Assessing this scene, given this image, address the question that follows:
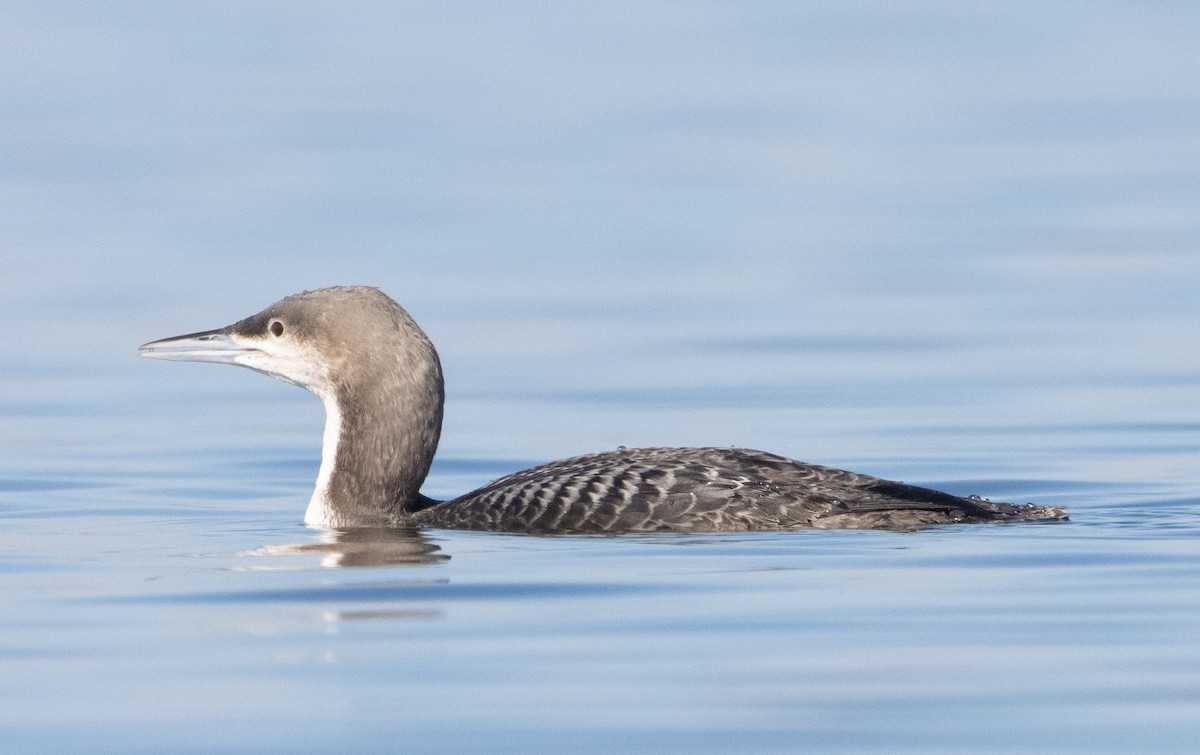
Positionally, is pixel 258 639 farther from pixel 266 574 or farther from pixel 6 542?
pixel 6 542

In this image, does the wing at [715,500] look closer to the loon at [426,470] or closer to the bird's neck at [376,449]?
the loon at [426,470]

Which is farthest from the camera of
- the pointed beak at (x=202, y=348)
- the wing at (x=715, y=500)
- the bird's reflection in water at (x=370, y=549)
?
the pointed beak at (x=202, y=348)

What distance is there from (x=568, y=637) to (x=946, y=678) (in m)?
1.18

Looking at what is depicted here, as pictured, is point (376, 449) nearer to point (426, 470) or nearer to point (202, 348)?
point (426, 470)

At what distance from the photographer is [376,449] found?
389 inches

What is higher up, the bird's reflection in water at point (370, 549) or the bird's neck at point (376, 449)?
the bird's neck at point (376, 449)

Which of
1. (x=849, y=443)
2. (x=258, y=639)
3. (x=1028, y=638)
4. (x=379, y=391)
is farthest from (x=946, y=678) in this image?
(x=849, y=443)

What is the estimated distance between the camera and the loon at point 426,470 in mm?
9172

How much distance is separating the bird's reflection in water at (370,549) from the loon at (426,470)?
0.17m

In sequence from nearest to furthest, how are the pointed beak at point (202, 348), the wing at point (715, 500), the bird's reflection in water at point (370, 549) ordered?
the bird's reflection in water at point (370, 549), the wing at point (715, 500), the pointed beak at point (202, 348)

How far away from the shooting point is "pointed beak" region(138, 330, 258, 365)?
9.95 m

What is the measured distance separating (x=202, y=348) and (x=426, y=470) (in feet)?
3.25

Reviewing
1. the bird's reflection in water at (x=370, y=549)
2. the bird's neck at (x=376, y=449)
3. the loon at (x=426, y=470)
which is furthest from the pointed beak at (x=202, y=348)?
the bird's reflection in water at (x=370, y=549)

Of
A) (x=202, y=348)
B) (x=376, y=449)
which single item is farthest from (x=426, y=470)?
(x=202, y=348)
